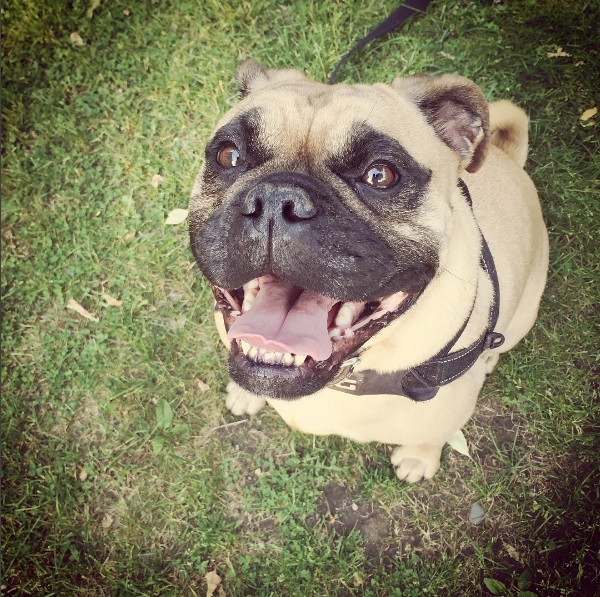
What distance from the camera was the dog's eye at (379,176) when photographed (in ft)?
6.85

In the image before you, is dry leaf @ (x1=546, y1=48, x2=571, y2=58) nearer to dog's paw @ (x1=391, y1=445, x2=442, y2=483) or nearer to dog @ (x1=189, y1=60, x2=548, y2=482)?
dog @ (x1=189, y1=60, x2=548, y2=482)

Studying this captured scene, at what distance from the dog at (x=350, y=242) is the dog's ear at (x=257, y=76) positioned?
369mm

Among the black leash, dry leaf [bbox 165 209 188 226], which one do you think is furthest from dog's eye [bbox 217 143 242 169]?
the black leash

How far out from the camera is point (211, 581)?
3516 mm

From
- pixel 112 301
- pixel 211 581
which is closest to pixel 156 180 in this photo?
pixel 112 301

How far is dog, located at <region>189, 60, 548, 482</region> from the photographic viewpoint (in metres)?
1.89

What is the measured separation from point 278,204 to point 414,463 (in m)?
2.31

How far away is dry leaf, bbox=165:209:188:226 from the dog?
1.83m

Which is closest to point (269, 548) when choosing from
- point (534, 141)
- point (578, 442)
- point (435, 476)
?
point (435, 476)

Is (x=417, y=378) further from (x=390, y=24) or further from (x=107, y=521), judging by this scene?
(x=390, y=24)

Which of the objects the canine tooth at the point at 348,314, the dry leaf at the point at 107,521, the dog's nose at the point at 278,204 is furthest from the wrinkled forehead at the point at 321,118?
the dry leaf at the point at 107,521

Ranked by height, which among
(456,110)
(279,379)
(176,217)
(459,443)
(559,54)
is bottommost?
(459,443)

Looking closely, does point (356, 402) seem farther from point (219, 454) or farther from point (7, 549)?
point (7, 549)

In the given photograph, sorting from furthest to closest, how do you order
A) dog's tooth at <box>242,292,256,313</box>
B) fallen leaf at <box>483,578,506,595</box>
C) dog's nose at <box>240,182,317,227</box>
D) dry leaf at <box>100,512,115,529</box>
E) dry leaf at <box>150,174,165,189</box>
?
dry leaf at <box>150,174,165,189</box> → dry leaf at <box>100,512,115,529</box> → fallen leaf at <box>483,578,506,595</box> → dog's tooth at <box>242,292,256,313</box> → dog's nose at <box>240,182,317,227</box>
